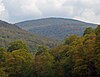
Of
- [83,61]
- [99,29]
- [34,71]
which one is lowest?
[34,71]

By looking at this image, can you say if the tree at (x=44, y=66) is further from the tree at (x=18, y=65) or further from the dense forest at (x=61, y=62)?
the tree at (x=18, y=65)

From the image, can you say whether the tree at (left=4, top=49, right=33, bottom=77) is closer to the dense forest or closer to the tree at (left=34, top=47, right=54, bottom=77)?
the dense forest

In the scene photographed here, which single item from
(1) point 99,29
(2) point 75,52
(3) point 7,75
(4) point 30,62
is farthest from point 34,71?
(1) point 99,29

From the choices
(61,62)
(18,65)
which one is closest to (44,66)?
(61,62)

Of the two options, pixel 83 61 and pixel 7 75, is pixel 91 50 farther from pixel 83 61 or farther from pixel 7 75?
pixel 7 75

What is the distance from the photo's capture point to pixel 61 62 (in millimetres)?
105312

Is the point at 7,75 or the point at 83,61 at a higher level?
the point at 83,61

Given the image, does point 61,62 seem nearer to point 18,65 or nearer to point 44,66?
point 44,66

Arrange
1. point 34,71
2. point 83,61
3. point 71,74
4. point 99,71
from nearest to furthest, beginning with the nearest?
point 99,71
point 83,61
point 71,74
point 34,71

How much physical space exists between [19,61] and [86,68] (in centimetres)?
2872

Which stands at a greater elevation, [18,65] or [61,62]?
[61,62]

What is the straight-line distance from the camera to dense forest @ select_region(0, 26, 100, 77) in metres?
91.8

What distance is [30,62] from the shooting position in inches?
4385

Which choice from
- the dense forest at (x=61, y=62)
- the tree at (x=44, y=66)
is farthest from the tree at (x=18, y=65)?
the tree at (x=44, y=66)
